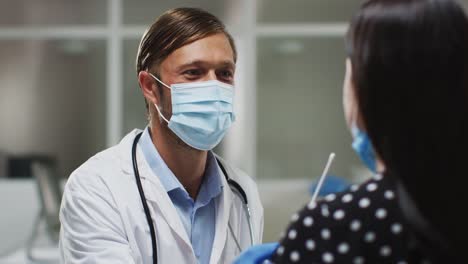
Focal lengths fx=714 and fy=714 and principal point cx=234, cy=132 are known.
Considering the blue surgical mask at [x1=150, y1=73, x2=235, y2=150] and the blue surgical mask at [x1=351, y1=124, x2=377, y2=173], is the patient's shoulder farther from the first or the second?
the blue surgical mask at [x1=150, y1=73, x2=235, y2=150]

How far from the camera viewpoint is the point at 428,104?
0.78 meters

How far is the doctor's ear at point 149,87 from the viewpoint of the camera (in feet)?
5.40

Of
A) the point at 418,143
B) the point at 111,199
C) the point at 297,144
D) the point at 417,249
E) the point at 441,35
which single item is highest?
the point at 441,35

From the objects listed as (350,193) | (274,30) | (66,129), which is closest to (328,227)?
(350,193)

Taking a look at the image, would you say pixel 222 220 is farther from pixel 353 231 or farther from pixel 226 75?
pixel 353 231

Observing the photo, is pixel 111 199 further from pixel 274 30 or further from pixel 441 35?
pixel 274 30

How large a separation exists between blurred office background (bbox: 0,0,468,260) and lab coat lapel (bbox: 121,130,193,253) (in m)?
4.15

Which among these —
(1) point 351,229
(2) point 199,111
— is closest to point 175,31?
(2) point 199,111

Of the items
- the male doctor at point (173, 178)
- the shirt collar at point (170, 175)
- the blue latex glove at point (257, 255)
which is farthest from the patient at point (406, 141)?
the shirt collar at point (170, 175)

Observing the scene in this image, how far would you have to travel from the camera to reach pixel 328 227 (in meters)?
0.83

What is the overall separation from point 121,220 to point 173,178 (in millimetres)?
186

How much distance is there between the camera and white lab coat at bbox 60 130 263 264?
138 cm

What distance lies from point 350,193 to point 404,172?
8cm

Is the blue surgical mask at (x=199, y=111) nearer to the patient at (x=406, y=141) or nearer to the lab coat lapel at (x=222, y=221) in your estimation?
the lab coat lapel at (x=222, y=221)
